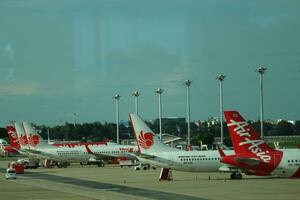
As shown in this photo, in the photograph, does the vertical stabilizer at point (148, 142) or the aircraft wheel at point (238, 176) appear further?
the vertical stabilizer at point (148, 142)

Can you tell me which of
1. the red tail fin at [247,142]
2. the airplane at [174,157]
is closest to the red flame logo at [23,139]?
the airplane at [174,157]

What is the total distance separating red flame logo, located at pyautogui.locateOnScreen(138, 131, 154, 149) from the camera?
225 ft

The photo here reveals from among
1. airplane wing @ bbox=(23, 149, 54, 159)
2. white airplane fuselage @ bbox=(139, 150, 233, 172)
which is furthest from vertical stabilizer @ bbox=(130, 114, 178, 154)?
airplane wing @ bbox=(23, 149, 54, 159)

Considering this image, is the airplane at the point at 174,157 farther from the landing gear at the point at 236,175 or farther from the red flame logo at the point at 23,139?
the red flame logo at the point at 23,139

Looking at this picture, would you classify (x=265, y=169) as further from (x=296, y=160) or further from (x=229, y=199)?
(x=229, y=199)

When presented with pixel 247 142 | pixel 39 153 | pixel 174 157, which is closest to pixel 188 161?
pixel 174 157

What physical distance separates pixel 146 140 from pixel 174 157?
427 centimetres

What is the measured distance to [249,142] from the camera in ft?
186

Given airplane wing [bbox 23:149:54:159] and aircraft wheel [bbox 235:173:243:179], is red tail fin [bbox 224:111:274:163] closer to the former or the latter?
aircraft wheel [bbox 235:173:243:179]

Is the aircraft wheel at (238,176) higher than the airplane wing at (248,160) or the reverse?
the reverse

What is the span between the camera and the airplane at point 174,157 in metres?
66.0

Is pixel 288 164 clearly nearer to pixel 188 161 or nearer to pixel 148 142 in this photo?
pixel 188 161

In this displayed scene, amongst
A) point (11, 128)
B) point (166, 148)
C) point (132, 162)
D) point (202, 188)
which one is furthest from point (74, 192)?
point (11, 128)

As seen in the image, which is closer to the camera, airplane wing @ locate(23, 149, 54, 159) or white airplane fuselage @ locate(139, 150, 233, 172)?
white airplane fuselage @ locate(139, 150, 233, 172)
